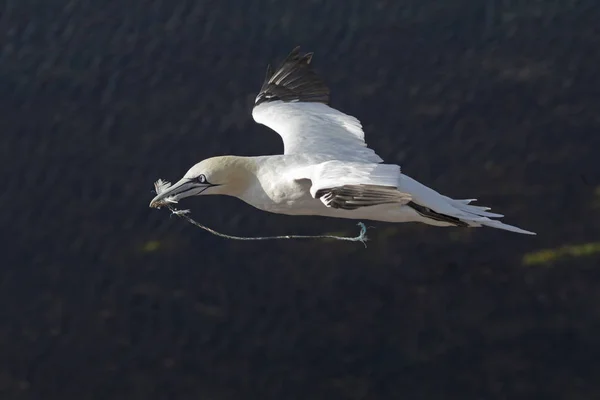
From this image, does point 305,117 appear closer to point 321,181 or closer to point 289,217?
point 321,181

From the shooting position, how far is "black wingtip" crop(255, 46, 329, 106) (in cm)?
2114

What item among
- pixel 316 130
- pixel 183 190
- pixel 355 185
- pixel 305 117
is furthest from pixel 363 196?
pixel 305 117

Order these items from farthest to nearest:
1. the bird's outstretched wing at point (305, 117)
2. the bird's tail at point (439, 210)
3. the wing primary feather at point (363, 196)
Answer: the bird's outstretched wing at point (305, 117) < the bird's tail at point (439, 210) < the wing primary feather at point (363, 196)

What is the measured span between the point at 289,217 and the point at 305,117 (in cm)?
1098

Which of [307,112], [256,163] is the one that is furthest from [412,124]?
[256,163]

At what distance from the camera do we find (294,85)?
70.0ft

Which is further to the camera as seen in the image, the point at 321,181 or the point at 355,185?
the point at 321,181

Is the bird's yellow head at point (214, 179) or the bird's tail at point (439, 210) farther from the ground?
the bird's yellow head at point (214, 179)

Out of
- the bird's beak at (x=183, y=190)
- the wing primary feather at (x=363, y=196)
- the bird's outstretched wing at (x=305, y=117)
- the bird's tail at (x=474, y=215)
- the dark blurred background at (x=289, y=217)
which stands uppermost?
the wing primary feather at (x=363, y=196)

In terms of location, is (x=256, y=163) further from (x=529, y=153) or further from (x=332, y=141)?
(x=529, y=153)

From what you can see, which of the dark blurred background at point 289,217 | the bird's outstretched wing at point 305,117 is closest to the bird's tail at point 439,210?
the bird's outstretched wing at point 305,117

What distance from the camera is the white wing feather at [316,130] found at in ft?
60.3

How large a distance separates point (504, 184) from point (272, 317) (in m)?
6.64

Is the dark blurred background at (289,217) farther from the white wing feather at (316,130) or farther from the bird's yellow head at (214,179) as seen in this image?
the bird's yellow head at (214,179)
